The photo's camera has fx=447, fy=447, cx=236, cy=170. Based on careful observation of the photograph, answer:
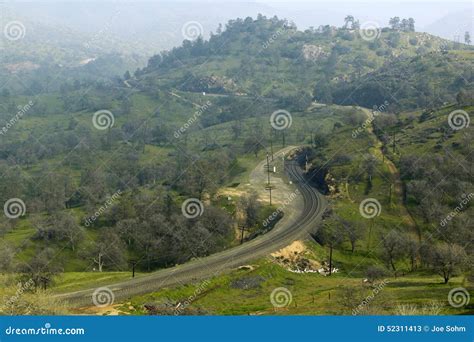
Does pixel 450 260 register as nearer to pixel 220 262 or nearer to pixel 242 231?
pixel 220 262

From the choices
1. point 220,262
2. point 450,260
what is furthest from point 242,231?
point 450,260

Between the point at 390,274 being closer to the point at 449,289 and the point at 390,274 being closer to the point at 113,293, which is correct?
the point at 449,289

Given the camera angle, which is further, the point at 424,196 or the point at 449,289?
the point at 424,196

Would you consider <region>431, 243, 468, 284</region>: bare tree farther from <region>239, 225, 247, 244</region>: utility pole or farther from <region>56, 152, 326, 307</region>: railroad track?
<region>239, 225, 247, 244</region>: utility pole

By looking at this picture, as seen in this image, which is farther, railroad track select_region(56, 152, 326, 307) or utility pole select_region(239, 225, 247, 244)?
utility pole select_region(239, 225, 247, 244)

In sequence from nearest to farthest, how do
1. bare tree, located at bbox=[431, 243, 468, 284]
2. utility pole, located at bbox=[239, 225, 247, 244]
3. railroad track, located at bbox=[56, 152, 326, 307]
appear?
bare tree, located at bbox=[431, 243, 468, 284] < railroad track, located at bbox=[56, 152, 326, 307] < utility pole, located at bbox=[239, 225, 247, 244]

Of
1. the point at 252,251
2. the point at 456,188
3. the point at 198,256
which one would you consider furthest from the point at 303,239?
the point at 456,188

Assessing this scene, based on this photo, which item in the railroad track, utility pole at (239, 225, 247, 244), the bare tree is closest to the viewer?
the bare tree

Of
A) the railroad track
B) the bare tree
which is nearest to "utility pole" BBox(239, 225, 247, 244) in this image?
the railroad track
